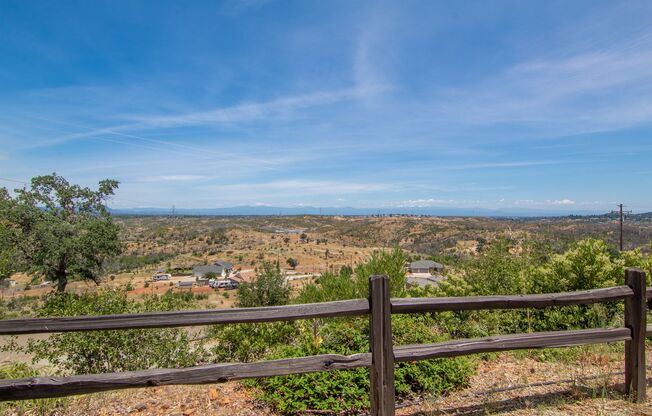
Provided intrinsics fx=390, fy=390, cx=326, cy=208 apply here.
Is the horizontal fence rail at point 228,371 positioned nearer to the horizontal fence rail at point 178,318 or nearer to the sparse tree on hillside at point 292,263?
the horizontal fence rail at point 178,318

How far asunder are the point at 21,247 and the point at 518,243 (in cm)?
3290

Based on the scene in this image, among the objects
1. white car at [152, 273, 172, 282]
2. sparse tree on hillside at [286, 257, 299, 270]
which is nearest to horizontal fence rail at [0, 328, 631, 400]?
white car at [152, 273, 172, 282]

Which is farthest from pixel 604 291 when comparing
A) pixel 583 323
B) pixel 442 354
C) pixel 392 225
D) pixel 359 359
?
pixel 392 225

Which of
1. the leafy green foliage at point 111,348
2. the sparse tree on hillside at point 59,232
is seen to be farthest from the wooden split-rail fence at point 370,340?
→ the sparse tree on hillside at point 59,232

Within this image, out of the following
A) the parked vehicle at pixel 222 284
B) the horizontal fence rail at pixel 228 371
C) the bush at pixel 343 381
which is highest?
the horizontal fence rail at pixel 228 371

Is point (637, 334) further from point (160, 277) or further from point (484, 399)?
point (160, 277)

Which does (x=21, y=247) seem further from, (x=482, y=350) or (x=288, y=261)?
(x=288, y=261)

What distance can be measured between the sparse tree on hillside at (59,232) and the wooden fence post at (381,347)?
1245 inches

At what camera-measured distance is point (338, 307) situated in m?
3.72

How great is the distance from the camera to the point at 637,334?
175 inches

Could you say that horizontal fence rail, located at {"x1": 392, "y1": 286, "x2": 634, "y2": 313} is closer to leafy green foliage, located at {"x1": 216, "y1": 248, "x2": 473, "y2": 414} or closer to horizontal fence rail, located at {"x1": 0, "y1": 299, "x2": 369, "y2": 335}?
horizontal fence rail, located at {"x1": 0, "y1": 299, "x2": 369, "y2": 335}

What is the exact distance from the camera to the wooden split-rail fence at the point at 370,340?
3359 millimetres

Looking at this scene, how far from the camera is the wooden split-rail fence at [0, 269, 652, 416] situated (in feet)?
11.0

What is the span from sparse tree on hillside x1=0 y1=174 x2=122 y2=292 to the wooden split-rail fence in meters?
30.1
